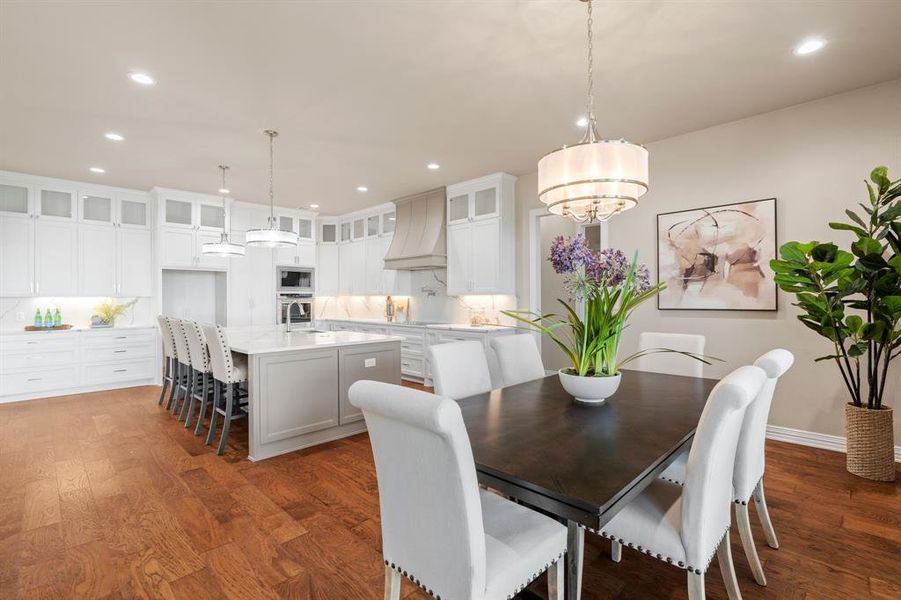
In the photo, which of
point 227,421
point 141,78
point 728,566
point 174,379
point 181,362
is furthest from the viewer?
point 174,379

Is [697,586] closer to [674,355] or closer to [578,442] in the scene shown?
[578,442]

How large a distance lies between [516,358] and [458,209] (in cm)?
336

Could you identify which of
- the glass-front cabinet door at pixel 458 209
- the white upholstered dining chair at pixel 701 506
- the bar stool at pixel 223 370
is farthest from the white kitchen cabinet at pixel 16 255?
the white upholstered dining chair at pixel 701 506

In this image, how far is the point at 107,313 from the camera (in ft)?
19.0

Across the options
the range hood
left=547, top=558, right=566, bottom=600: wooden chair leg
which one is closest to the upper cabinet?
the range hood

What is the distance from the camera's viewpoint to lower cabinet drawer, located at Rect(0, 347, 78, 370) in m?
5.00

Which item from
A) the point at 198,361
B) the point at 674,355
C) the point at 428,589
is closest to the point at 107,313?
the point at 198,361

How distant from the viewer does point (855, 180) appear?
3225 mm

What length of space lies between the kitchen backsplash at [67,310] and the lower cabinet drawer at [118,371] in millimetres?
646

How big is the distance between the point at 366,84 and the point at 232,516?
2.95 meters

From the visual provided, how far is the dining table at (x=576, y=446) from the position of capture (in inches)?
45.9

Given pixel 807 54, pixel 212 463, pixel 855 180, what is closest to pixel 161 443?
pixel 212 463

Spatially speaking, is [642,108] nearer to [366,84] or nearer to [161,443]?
[366,84]

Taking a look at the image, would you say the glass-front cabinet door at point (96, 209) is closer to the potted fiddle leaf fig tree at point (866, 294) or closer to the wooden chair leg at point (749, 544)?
the wooden chair leg at point (749, 544)
